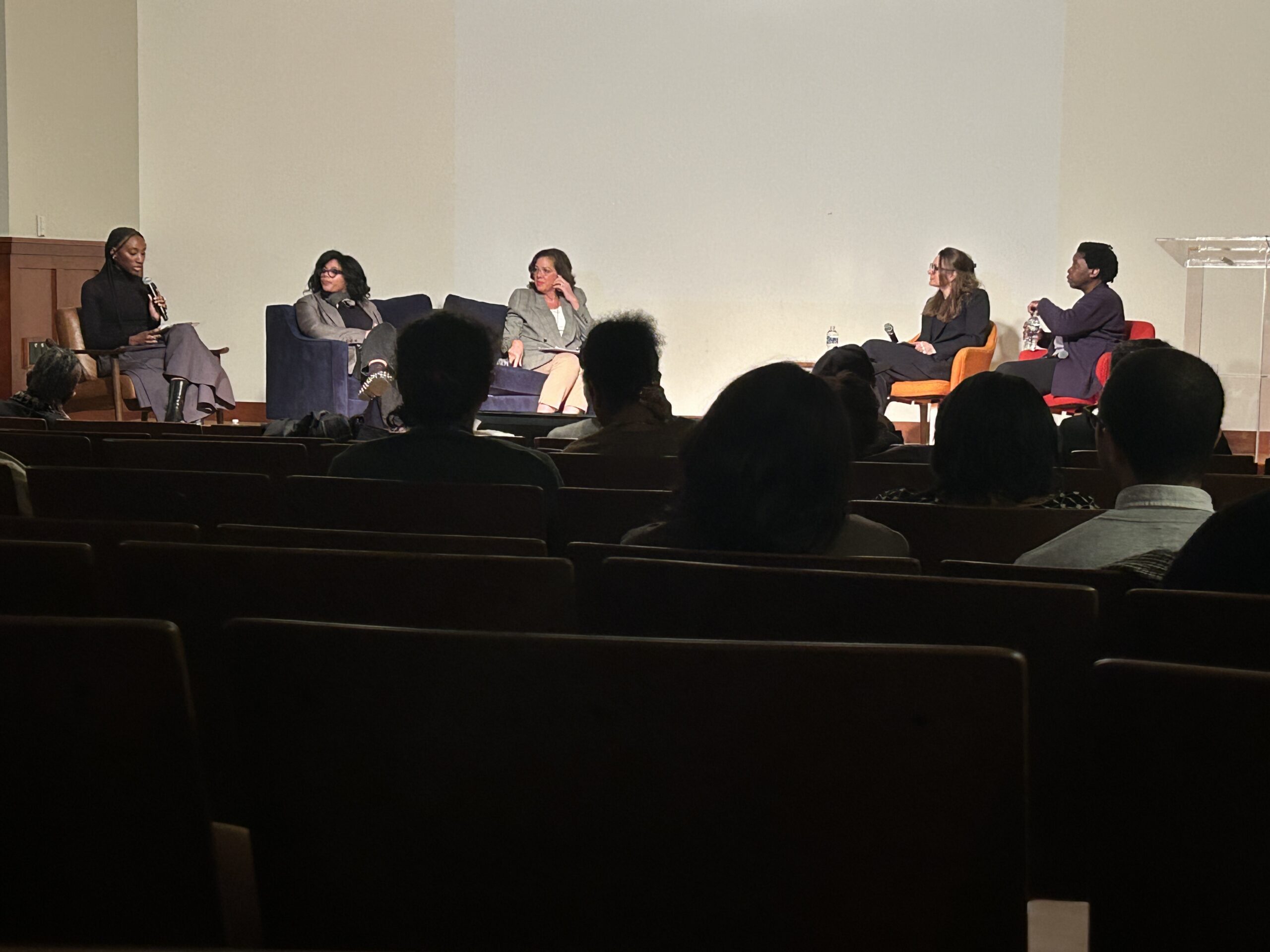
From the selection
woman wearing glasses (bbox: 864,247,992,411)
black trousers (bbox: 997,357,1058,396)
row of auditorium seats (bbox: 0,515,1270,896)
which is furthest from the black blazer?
row of auditorium seats (bbox: 0,515,1270,896)

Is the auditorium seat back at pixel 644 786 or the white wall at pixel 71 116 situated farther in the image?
the white wall at pixel 71 116

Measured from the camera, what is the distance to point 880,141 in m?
10.2

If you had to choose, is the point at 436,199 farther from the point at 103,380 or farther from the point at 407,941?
the point at 407,941

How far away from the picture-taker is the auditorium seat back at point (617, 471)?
3367mm

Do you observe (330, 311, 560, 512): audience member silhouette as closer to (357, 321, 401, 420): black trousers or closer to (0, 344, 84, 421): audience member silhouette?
(0, 344, 84, 421): audience member silhouette

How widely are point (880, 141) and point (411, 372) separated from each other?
307 inches

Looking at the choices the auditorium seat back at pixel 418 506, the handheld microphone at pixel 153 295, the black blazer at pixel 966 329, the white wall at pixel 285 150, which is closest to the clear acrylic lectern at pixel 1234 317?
the black blazer at pixel 966 329

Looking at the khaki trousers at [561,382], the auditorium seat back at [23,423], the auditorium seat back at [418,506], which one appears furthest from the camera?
the khaki trousers at [561,382]

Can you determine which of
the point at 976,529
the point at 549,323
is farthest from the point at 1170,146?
the point at 976,529

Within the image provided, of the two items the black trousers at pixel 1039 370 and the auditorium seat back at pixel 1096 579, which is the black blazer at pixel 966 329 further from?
the auditorium seat back at pixel 1096 579

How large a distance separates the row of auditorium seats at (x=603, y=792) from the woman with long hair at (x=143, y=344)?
806 centimetres

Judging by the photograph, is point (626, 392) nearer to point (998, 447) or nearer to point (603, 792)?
point (998, 447)

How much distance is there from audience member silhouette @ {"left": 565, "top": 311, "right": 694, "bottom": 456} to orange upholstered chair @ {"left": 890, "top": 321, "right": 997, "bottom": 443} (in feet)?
17.1

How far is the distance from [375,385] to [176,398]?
62.5 inches
